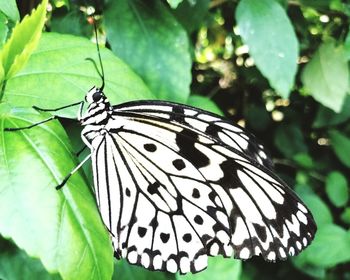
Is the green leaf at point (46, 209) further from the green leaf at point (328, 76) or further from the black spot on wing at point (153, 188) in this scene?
the green leaf at point (328, 76)

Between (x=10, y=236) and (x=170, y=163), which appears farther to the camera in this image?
(x=170, y=163)

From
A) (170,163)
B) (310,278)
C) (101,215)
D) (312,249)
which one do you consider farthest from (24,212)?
(310,278)

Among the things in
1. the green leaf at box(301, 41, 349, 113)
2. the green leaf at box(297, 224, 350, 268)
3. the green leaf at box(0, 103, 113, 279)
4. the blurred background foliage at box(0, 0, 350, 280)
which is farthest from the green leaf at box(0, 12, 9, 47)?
the green leaf at box(297, 224, 350, 268)

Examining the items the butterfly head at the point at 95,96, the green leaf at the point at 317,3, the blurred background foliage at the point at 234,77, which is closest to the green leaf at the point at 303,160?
the blurred background foliage at the point at 234,77

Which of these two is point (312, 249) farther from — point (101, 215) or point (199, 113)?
point (101, 215)

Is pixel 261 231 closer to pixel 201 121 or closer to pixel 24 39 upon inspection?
pixel 201 121

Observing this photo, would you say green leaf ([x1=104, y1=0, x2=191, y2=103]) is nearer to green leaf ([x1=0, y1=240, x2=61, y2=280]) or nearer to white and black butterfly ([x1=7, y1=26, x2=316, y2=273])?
white and black butterfly ([x1=7, y1=26, x2=316, y2=273])
